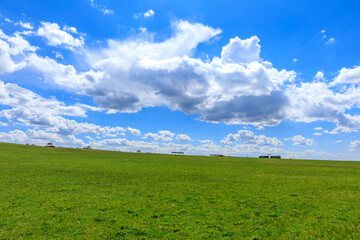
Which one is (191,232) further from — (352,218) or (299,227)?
(352,218)

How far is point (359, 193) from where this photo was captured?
26.1m

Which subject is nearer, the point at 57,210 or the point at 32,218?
the point at 32,218

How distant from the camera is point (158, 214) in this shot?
17.1 meters

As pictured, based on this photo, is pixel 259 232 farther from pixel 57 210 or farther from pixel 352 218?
pixel 57 210

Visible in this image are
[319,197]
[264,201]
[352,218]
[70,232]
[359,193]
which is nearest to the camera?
[70,232]

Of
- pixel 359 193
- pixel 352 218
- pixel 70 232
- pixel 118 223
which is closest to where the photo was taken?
pixel 70 232

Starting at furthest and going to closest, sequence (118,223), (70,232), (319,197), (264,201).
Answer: (319,197), (264,201), (118,223), (70,232)

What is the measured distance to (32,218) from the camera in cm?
1565

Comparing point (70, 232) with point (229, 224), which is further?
point (229, 224)

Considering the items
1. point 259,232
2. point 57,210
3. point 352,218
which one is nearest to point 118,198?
point 57,210

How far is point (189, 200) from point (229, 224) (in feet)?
20.6

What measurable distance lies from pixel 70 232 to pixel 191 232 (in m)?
8.25

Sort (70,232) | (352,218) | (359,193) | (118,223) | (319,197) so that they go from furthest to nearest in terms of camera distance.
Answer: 1. (359,193)
2. (319,197)
3. (352,218)
4. (118,223)
5. (70,232)

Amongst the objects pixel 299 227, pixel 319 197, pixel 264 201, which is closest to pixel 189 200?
pixel 264 201
